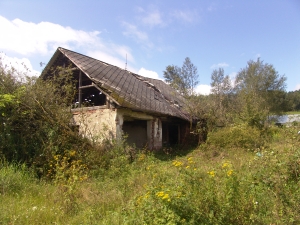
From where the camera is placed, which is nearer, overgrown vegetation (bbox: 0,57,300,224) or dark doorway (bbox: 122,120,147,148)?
overgrown vegetation (bbox: 0,57,300,224)

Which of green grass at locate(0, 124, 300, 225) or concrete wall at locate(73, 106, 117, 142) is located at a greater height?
concrete wall at locate(73, 106, 117, 142)

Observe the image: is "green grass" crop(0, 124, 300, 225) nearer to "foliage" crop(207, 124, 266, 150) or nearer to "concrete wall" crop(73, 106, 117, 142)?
"concrete wall" crop(73, 106, 117, 142)

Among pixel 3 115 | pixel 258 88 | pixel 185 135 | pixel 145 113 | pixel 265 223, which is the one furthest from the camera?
pixel 258 88

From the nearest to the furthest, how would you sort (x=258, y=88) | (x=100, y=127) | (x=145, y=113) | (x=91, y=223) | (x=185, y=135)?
(x=91, y=223) < (x=100, y=127) < (x=145, y=113) < (x=185, y=135) < (x=258, y=88)

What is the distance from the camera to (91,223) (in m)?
3.62

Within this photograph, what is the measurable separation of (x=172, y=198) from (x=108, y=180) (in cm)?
352

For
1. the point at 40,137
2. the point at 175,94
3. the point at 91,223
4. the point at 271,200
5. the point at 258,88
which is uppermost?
the point at 258,88

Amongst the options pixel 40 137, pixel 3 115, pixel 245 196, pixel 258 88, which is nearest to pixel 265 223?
pixel 245 196

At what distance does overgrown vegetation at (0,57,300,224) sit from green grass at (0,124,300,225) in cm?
1

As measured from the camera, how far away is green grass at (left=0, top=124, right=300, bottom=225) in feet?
9.89

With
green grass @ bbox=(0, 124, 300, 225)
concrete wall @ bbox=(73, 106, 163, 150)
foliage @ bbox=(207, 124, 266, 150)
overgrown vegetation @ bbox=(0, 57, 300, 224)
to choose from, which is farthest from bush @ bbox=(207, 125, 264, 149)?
green grass @ bbox=(0, 124, 300, 225)

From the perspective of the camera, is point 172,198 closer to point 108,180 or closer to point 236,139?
point 108,180

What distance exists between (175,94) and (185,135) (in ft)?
15.3

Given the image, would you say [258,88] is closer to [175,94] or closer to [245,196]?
[175,94]
